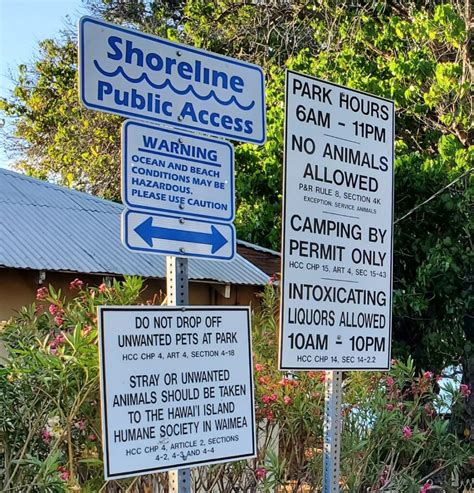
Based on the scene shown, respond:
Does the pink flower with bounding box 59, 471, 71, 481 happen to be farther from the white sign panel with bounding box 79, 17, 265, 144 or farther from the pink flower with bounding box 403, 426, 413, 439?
the pink flower with bounding box 403, 426, 413, 439

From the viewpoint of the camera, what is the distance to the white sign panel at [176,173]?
8.16ft

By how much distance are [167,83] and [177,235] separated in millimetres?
575

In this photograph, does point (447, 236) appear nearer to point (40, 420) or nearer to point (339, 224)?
point (339, 224)

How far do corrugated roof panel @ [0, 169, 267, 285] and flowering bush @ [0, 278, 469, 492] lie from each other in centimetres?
372

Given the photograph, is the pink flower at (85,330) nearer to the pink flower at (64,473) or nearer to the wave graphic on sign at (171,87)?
the pink flower at (64,473)

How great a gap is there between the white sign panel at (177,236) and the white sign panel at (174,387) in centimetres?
21

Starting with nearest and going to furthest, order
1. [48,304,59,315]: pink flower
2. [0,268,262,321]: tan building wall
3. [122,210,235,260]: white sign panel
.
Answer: [122,210,235,260]: white sign panel < [48,304,59,315]: pink flower < [0,268,262,321]: tan building wall

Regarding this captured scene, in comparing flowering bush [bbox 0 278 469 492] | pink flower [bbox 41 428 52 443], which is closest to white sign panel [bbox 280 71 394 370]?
flowering bush [bbox 0 278 469 492]

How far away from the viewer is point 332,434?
3.12m

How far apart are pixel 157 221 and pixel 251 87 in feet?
2.46

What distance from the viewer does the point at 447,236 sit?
25.4 feet

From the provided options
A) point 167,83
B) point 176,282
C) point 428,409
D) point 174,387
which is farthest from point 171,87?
point 428,409

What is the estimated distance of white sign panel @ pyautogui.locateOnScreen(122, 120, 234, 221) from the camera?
2.49 m

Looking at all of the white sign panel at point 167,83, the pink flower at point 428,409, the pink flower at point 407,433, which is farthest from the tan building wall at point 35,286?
the white sign panel at point 167,83
